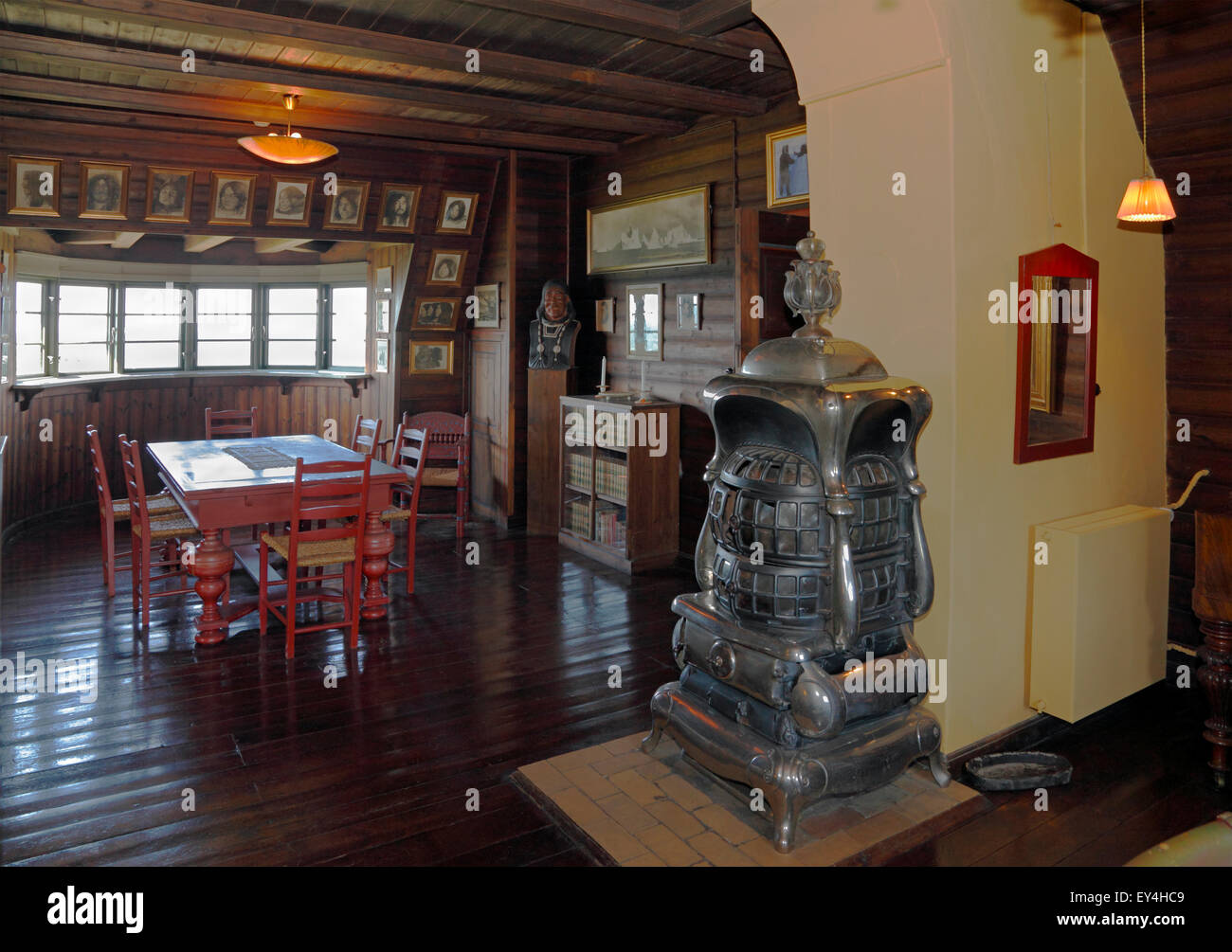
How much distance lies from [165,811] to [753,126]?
202 inches

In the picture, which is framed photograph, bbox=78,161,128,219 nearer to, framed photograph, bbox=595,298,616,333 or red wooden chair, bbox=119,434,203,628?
red wooden chair, bbox=119,434,203,628

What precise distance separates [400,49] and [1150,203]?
3635mm

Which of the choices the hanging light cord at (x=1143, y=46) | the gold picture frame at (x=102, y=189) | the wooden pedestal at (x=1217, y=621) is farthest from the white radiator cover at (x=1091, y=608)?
the gold picture frame at (x=102, y=189)

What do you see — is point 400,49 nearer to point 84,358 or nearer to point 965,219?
point 965,219

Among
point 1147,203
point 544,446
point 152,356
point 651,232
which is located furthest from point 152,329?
point 1147,203

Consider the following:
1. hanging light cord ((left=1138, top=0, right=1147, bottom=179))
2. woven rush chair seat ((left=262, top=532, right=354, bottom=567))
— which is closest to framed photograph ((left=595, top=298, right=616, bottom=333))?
woven rush chair seat ((left=262, top=532, right=354, bottom=567))

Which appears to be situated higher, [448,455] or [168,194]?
[168,194]

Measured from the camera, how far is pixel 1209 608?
333 centimetres

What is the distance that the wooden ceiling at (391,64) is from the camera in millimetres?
4309

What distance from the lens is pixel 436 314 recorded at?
27.2 ft

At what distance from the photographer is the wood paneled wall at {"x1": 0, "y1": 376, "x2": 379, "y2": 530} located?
7348mm

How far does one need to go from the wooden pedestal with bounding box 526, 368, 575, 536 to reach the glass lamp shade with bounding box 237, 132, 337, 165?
8.17 feet

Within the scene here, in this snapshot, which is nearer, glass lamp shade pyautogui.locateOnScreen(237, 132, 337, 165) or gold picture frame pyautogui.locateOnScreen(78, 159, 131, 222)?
glass lamp shade pyautogui.locateOnScreen(237, 132, 337, 165)

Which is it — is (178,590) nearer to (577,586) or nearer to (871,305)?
(577,586)
